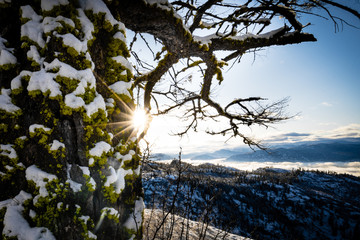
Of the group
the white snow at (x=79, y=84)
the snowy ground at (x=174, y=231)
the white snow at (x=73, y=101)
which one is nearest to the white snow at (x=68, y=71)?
the white snow at (x=79, y=84)

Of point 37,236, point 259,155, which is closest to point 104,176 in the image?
point 37,236

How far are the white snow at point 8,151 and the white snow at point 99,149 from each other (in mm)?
508

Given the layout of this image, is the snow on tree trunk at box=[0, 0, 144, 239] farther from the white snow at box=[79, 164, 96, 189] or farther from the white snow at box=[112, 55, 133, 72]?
the white snow at box=[112, 55, 133, 72]

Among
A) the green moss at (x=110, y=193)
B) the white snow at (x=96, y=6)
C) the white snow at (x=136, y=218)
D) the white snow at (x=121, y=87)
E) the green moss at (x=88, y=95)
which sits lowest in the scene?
the white snow at (x=136, y=218)

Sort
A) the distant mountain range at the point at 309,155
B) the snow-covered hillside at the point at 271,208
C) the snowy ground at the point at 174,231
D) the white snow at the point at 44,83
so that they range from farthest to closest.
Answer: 1. the distant mountain range at the point at 309,155
2. the snow-covered hillside at the point at 271,208
3. the snowy ground at the point at 174,231
4. the white snow at the point at 44,83

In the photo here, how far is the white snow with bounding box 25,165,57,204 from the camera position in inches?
41.4

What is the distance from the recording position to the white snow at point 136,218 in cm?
137

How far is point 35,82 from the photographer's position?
1.10 metres

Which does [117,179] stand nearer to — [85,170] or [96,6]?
[85,170]

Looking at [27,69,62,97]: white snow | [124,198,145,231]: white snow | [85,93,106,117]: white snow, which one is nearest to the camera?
[27,69,62,97]: white snow

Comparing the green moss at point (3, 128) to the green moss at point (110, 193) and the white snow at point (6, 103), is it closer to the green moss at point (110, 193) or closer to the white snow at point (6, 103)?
the white snow at point (6, 103)

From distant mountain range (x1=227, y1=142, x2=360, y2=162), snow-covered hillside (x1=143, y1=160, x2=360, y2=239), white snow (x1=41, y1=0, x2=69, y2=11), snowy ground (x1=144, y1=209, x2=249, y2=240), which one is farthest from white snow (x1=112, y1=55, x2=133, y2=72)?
distant mountain range (x1=227, y1=142, x2=360, y2=162)

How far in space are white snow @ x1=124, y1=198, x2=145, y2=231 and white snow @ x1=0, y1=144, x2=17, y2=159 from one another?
1.02 m

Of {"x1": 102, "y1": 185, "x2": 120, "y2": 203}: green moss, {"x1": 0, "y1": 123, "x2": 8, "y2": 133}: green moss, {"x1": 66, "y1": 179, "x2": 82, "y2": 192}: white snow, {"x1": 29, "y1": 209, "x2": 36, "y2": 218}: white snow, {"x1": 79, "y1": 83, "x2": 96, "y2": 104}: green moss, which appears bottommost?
{"x1": 29, "y1": 209, "x2": 36, "y2": 218}: white snow
